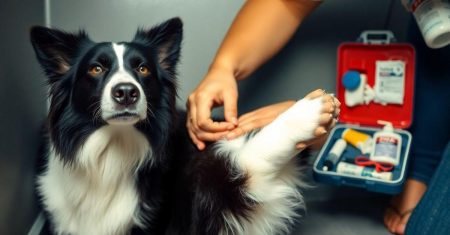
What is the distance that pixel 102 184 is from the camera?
105cm

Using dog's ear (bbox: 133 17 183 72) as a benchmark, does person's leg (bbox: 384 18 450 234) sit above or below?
below

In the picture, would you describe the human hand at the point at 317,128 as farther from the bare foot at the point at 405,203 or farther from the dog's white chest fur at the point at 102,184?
the bare foot at the point at 405,203

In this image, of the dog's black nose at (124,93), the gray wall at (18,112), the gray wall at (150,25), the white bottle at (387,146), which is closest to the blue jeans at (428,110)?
the white bottle at (387,146)

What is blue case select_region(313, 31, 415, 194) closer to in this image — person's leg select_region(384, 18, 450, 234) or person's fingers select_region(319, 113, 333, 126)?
person's leg select_region(384, 18, 450, 234)

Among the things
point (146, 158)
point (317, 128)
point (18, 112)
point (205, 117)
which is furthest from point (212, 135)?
point (18, 112)

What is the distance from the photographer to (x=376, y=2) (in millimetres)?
1559

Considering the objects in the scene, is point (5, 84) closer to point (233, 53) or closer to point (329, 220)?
point (233, 53)

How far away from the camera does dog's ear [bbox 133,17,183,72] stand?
1.07m

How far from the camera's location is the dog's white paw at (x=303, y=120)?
0.94m

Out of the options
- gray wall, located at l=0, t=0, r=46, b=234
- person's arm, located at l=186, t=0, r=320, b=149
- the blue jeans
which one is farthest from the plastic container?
gray wall, located at l=0, t=0, r=46, b=234

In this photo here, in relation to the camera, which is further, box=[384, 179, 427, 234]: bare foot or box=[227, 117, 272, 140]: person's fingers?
box=[384, 179, 427, 234]: bare foot

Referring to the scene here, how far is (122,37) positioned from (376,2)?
2.76ft

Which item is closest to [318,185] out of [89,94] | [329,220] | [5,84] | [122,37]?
[329,220]

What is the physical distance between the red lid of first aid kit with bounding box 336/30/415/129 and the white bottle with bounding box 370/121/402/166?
0.08 metres
